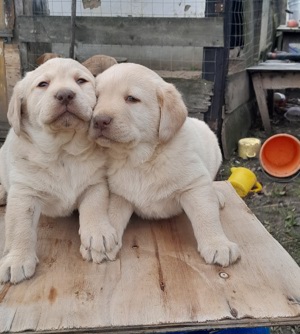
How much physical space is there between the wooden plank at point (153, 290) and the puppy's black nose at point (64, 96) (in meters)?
0.67

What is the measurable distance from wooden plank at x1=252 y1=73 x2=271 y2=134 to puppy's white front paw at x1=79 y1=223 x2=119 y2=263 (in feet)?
13.7

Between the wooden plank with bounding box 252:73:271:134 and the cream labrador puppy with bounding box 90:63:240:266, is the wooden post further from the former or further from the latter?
the cream labrador puppy with bounding box 90:63:240:266

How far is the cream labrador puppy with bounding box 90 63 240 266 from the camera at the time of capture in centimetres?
191

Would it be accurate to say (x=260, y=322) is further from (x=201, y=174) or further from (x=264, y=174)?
(x=264, y=174)

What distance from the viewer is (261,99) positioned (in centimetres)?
573

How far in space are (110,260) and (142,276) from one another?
0.18m

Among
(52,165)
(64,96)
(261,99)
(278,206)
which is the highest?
(64,96)

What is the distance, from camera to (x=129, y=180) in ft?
6.96

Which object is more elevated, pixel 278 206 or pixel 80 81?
pixel 80 81

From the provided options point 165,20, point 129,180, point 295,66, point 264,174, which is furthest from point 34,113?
point 295,66

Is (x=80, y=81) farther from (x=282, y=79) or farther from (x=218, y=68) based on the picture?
(x=282, y=79)

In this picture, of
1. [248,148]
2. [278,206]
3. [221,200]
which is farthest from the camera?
[248,148]

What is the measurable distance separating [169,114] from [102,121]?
0.34 meters

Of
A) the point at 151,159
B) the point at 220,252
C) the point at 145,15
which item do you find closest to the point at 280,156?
the point at 145,15
